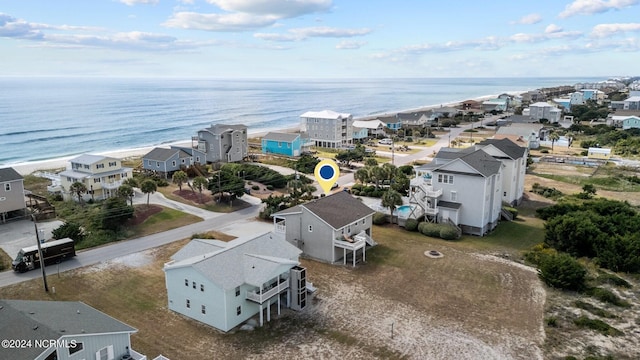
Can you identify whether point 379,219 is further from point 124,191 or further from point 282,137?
point 282,137

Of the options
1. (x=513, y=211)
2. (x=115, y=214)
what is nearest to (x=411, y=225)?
(x=513, y=211)

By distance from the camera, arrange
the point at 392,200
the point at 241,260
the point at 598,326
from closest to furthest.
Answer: the point at 598,326 → the point at 241,260 → the point at 392,200

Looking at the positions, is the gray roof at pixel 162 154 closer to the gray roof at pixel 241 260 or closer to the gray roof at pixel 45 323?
the gray roof at pixel 241 260

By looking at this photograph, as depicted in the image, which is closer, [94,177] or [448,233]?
[448,233]

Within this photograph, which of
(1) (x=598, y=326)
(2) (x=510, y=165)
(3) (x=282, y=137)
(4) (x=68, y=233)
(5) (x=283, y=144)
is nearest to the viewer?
(1) (x=598, y=326)

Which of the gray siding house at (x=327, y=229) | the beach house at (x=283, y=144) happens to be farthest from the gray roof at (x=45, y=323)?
the beach house at (x=283, y=144)

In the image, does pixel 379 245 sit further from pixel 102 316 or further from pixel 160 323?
pixel 102 316
